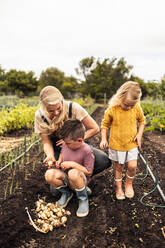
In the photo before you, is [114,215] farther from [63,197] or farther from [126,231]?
[63,197]

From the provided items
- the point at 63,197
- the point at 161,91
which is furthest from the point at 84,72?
the point at 63,197

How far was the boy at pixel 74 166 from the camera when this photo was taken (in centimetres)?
158

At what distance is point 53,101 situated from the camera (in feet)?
5.27

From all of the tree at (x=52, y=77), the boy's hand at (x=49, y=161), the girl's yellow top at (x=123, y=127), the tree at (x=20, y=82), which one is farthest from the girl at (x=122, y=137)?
the tree at (x=20, y=82)

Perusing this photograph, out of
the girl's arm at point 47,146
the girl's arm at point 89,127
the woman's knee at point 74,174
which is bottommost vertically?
the woman's knee at point 74,174

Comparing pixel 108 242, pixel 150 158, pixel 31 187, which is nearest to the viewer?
pixel 108 242

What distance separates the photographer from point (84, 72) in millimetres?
16844

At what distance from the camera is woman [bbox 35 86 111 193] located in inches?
64.0

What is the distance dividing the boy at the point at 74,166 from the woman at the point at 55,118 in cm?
11

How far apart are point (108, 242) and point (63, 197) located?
1.81 ft

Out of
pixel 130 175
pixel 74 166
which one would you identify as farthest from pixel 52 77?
pixel 74 166

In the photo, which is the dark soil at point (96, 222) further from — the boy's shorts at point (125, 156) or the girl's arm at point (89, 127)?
the girl's arm at point (89, 127)

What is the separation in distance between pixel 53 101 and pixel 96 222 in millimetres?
1007

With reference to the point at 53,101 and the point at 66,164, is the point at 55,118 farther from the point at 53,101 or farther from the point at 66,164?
the point at 66,164
